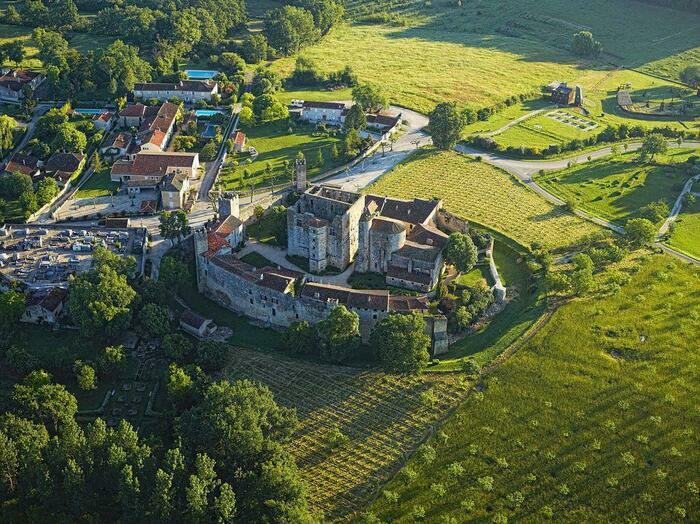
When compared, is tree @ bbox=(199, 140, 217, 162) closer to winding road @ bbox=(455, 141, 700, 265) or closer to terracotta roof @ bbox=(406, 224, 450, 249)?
winding road @ bbox=(455, 141, 700, 265)

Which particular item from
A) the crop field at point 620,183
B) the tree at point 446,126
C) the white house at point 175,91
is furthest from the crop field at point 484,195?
the white house at point 175,91

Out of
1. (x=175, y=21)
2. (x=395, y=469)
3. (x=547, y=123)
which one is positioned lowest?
(x=395, y=469)

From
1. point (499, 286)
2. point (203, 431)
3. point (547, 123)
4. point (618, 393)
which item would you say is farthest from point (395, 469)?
point (547, 123)

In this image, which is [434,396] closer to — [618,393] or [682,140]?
[618,393]

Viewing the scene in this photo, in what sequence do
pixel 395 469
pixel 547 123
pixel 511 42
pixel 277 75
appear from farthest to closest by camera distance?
pixel 511 42, pixel 277 75, pixel 547 123, pixel 395 469

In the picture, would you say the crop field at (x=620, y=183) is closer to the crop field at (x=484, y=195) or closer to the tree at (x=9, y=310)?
the crop field at (x=484, y=195)

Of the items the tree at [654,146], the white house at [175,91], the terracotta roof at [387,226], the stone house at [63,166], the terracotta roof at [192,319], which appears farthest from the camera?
the white house at [175,91]

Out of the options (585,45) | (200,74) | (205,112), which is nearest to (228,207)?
(205,112)

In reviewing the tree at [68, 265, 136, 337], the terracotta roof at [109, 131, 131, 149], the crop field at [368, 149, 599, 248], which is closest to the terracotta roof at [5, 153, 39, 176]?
the terracotta roof at [109, 131, 131, 149]
